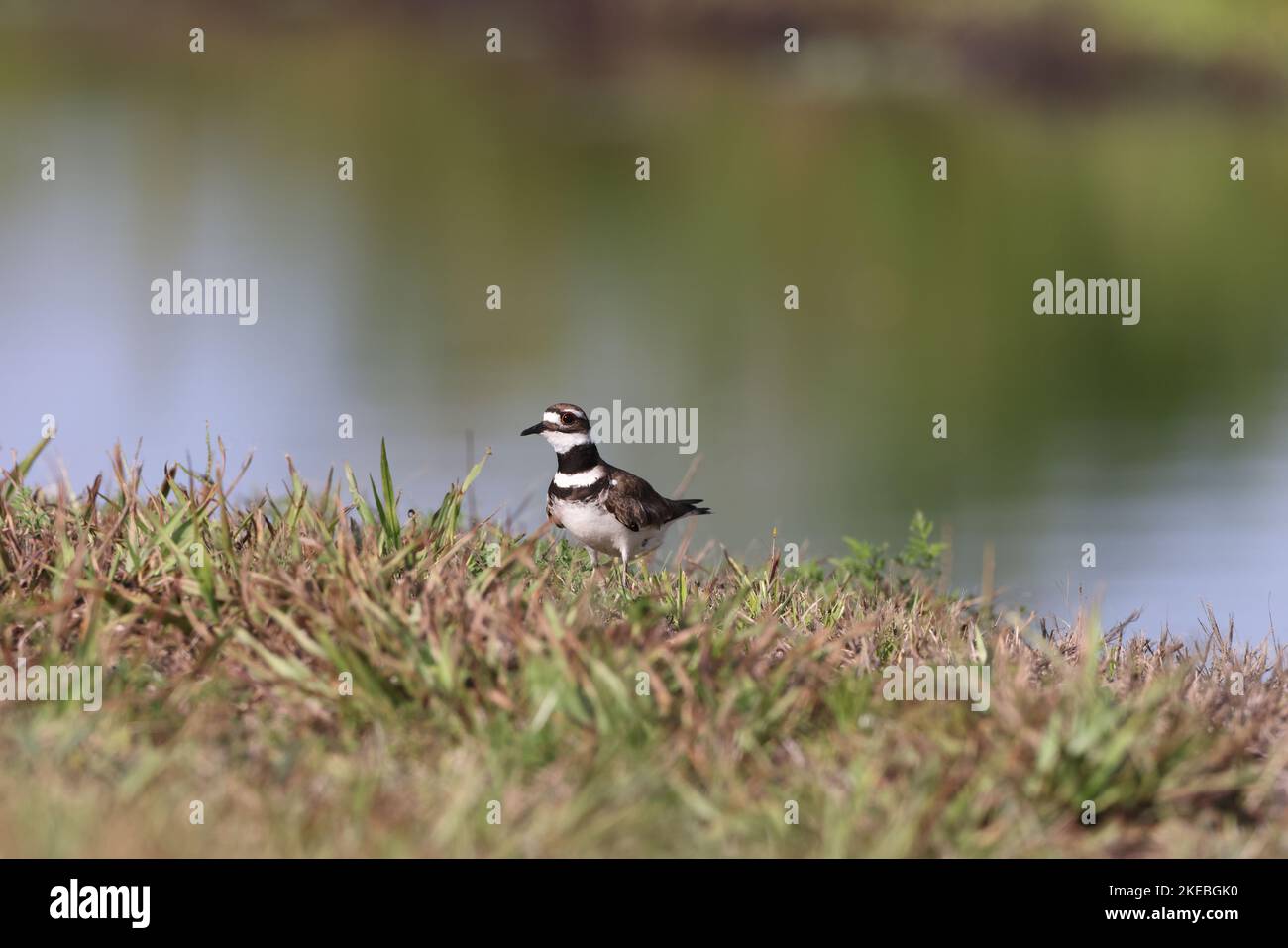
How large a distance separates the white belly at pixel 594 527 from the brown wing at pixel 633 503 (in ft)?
0.13

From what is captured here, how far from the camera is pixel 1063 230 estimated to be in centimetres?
3064

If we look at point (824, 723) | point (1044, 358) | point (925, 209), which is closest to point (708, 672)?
point (824, 723)

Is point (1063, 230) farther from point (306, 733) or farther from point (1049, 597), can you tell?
point (306, 733)

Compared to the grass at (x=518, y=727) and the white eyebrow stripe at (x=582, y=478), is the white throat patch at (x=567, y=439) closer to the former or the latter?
the white eyebrow stripe at (x=582, y=478)
